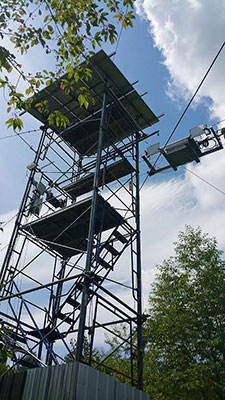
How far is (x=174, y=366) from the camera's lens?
46.9 feet

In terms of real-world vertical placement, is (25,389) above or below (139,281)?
below

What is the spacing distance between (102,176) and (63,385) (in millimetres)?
8601

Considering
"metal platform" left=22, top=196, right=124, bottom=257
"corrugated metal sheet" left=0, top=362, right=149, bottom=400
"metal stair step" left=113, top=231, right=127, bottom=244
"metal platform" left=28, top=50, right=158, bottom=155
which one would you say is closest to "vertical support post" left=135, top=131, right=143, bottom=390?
"metal stair step" left=113, top=231, right=127, bottom=244

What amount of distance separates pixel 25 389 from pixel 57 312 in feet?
13.9

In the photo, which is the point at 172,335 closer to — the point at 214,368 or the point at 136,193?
the point at 214,368

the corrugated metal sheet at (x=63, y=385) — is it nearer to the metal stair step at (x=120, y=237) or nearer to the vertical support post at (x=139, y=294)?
the vertical support post at (x=139, y=294)

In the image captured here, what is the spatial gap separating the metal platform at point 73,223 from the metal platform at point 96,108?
10.8ft

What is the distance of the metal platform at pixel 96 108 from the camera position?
14422 mm

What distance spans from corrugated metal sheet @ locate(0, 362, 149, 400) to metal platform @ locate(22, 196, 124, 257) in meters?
4.42

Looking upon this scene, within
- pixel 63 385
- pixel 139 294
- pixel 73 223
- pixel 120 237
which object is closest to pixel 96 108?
pixel 73 223

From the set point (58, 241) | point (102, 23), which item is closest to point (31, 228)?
point (58, 241)

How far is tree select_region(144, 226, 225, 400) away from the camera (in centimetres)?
1328

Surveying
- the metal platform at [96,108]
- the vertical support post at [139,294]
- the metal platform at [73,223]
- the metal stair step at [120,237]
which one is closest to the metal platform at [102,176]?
the vertical support post at [139,294]

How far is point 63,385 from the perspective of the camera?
7.38 m
